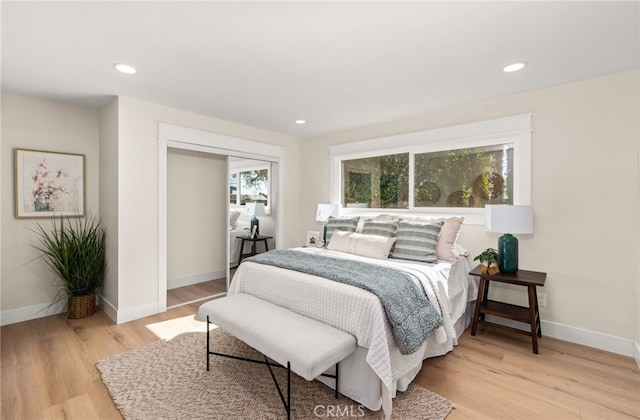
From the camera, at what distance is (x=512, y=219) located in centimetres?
262

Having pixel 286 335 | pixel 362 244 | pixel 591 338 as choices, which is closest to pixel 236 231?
pixel 362 244

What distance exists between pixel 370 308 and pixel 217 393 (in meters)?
1.17

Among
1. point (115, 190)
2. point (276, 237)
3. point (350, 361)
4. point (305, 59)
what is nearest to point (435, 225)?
point (350, 361)

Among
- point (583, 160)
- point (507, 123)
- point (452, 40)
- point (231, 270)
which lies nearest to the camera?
point (452, 40)

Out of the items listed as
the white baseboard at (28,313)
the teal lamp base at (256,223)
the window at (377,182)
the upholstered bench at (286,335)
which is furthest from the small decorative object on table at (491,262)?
the white baseboard at (28,313)

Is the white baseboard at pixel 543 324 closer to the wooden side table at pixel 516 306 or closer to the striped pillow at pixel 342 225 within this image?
the wooden side table at pixel 516 306

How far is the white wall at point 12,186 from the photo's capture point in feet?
9.91

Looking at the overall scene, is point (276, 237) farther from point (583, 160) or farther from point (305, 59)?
point (583, 160)

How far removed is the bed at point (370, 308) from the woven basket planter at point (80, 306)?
5.96 ft

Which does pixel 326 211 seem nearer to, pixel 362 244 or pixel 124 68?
pixel 362 244

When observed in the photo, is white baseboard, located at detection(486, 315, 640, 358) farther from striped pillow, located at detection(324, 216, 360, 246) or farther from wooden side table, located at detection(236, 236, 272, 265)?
wooden side table, located at detection(236, 236, 272, 265)

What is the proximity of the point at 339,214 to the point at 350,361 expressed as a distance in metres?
2.57

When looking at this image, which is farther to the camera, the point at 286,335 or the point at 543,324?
the point at 543,324

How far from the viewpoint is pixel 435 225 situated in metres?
2.96
